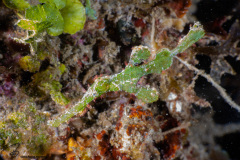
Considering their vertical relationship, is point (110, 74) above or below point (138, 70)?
above

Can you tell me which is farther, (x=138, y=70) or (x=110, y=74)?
(x=110, y=74)

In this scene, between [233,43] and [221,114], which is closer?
[233,43]

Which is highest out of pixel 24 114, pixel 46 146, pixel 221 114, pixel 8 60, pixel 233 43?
pixel 8 60

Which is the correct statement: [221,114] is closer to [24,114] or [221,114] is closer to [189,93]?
[189,93]

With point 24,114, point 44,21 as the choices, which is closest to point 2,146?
point 24,114

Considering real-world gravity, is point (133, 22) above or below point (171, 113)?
above

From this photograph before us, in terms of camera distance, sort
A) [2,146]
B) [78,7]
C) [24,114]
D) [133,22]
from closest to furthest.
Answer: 1. [2,146]
2. [24,114]
3. [78,7]
4. [133,22]

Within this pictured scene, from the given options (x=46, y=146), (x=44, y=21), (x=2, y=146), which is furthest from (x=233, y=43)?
(x=2, y=146)

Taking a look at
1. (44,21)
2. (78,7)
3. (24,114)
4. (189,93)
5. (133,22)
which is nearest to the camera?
(44,21)

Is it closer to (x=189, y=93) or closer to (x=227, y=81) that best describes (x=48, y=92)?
(x=189, y=93)
